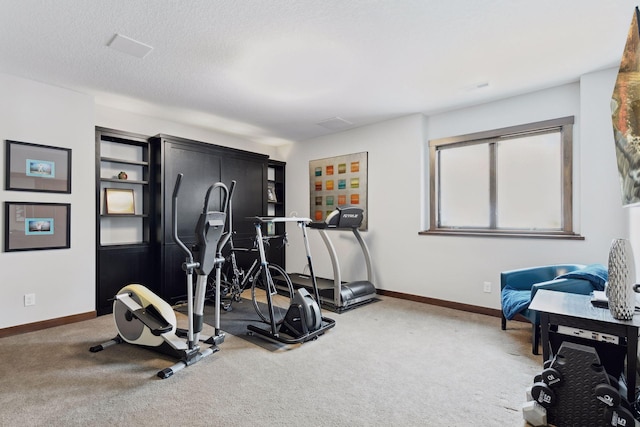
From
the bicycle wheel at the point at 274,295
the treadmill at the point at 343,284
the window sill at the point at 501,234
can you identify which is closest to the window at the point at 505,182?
the window sill at the point at 501,234

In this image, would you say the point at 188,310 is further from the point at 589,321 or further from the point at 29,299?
the point at 589,321

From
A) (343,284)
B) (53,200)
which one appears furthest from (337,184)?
(53,200)

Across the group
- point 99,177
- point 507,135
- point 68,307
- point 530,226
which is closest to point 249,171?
point 99,177

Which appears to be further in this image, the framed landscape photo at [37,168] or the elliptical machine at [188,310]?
the framed landscape photo at [37,168]

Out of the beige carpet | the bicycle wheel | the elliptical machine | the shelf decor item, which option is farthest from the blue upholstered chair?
the elliptical machine

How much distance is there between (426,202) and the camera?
448 centimetres

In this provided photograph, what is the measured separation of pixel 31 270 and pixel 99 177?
3.97ft

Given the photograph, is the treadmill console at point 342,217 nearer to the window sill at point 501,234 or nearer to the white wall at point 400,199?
the white wall at point 400,199

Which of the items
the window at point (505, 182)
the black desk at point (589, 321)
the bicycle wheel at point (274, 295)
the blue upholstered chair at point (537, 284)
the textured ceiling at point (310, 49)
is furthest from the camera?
the bicycle wheel at point (274, 295)

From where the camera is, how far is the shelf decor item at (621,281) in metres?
1.67

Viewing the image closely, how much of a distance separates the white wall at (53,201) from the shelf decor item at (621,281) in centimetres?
471

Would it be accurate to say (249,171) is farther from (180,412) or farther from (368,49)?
(180,412)

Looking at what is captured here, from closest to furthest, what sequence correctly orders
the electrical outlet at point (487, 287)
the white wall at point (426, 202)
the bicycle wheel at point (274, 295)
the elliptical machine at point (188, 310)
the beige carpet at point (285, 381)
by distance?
the beige carpet at point (285, 381)
the elliptical machine at point (188, 310)
the white wall at point (426, 202)
the bicycle wheel at point (274, 295)
the electrical outlet at point (487, 287)

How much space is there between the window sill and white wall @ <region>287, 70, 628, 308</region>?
6 cm
